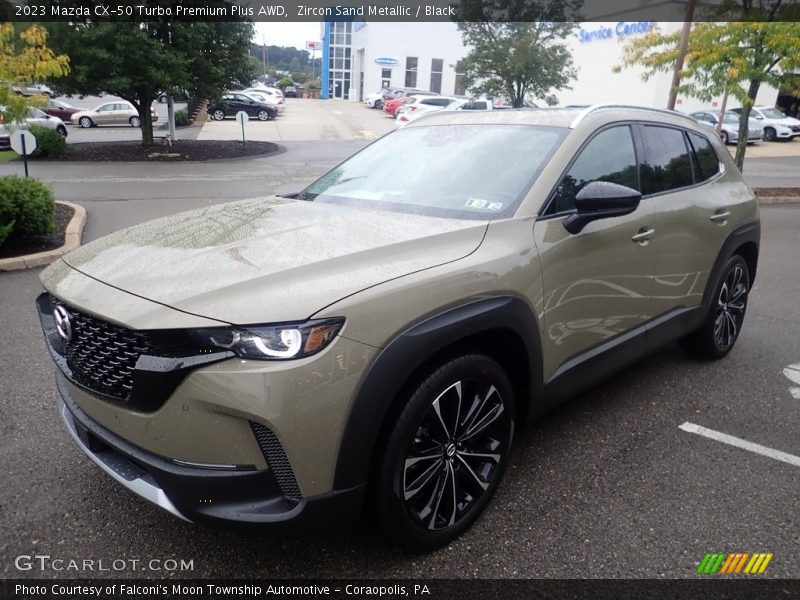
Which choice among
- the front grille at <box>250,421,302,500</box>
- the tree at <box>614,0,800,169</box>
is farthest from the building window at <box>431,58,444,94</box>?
the front grille at <box>250,421,302,500</box>

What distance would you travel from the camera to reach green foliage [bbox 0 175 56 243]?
7.23m

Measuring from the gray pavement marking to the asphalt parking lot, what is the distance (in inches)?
1.3

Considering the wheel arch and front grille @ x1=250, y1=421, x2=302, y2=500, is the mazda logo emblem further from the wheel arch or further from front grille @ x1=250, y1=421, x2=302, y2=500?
the wheel arch

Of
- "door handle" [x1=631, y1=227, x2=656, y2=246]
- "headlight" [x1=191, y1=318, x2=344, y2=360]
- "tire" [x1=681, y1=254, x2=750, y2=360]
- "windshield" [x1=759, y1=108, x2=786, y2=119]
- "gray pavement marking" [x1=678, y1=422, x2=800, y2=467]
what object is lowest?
"gray pavement marking" [x1=678, y1=422, x2=800, y2=467]

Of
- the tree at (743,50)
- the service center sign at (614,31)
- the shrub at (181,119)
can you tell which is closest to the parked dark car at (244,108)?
the shrub at (181,119)

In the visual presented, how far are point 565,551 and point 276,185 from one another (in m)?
13.7

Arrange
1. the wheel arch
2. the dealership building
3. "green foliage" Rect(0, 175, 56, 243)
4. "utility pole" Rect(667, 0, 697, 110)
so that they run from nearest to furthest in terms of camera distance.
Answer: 1. the wheel arch
2. "green foliage" Rect(0, 175, 56, 243)
3. "utility pole" Rect(667, 0, 697, 110)
4. the dealership building

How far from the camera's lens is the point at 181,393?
1.96 metres

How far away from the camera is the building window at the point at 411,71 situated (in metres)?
64.5

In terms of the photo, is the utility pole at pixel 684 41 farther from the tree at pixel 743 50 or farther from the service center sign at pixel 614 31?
the service center sign at pixel 614 31

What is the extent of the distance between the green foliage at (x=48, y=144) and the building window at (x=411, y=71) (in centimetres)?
5026

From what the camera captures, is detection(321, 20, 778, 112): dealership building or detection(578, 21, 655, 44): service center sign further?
detection(321, 20, 778, 112): dealership building

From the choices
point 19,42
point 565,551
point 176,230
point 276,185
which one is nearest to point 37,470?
point 176,230

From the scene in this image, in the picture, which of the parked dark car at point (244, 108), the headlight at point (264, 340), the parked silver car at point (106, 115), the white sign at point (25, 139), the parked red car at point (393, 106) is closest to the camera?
the headlight at point (264, 340)
